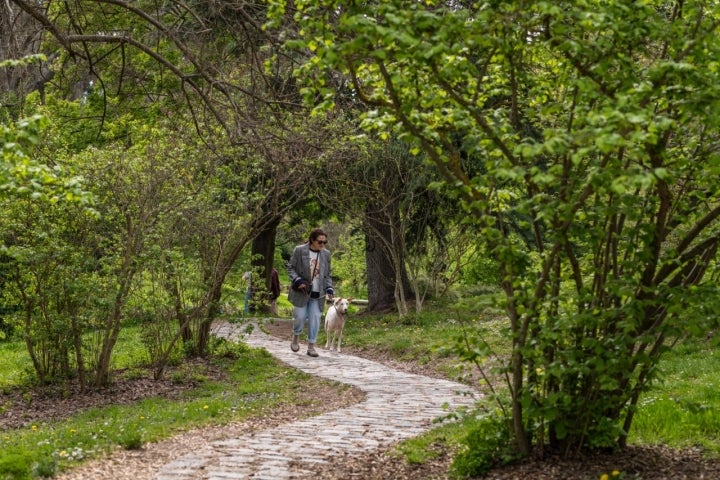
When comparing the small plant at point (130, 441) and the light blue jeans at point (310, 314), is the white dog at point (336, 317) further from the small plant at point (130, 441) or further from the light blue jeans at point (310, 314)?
the small plant at point (130, 441)

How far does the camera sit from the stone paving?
277 inches

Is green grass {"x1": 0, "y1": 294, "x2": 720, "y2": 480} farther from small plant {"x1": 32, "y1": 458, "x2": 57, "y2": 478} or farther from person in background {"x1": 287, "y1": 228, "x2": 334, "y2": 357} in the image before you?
person in background {"x1": 287, "y1": 228, "x2": 334, "y2": 357}

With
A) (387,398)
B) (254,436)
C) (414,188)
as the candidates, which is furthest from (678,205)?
(414,188)

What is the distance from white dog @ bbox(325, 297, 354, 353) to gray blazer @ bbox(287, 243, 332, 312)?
0.98 metres

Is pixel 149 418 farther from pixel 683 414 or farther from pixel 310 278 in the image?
pixel 683 414

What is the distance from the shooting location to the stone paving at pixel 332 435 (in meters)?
7.03

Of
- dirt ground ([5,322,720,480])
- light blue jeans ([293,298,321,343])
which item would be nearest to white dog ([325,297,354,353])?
light blue jeans ([293,298,321,343])

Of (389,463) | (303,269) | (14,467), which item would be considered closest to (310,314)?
(303,269)

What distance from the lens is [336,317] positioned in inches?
648

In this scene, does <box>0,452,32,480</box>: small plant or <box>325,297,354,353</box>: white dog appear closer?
<box>0,452,32,480</box>: small plant

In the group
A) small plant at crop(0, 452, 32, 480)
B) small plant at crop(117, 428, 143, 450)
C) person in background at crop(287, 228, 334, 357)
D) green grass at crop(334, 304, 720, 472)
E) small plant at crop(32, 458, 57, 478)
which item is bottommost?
green grass at crop(334, 304, 720, 472)

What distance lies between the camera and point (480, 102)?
6145mm

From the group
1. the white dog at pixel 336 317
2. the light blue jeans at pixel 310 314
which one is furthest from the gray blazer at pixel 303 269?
the white dog at pixel 336 317

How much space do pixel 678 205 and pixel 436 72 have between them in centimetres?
207
